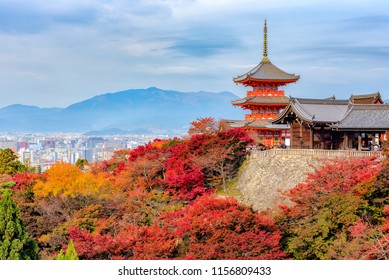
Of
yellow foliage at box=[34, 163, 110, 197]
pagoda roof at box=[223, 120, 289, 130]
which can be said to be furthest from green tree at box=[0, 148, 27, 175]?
pagoda roof at box=[223, 120, 289, 130]

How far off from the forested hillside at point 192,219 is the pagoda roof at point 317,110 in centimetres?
399

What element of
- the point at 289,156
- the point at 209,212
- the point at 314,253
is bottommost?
the point at 314,253

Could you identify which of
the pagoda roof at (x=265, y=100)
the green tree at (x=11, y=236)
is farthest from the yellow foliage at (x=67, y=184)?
the pagoda roof at (x=265, y=100)

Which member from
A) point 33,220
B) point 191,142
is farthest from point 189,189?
point 33,220

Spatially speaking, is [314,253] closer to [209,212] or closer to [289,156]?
[209,212]

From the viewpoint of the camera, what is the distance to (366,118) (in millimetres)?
24828

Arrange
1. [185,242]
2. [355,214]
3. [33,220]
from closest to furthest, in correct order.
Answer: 1. [355,214]
2. [185,242]
3. [33,220]

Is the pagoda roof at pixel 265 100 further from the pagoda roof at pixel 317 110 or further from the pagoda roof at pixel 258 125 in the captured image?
the pagoda roof at pixel 317 110

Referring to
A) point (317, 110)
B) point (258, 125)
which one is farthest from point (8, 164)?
point (317, 110)

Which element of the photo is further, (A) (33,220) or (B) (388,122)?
(B) (388,122)

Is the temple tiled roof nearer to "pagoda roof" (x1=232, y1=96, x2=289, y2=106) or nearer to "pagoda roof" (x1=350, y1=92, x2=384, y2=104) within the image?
"pagoda roof" (x1=350, y1=92, x2=384, y2=104)

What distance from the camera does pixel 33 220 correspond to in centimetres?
2253

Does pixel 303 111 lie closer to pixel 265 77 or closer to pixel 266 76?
pixel 265 77
